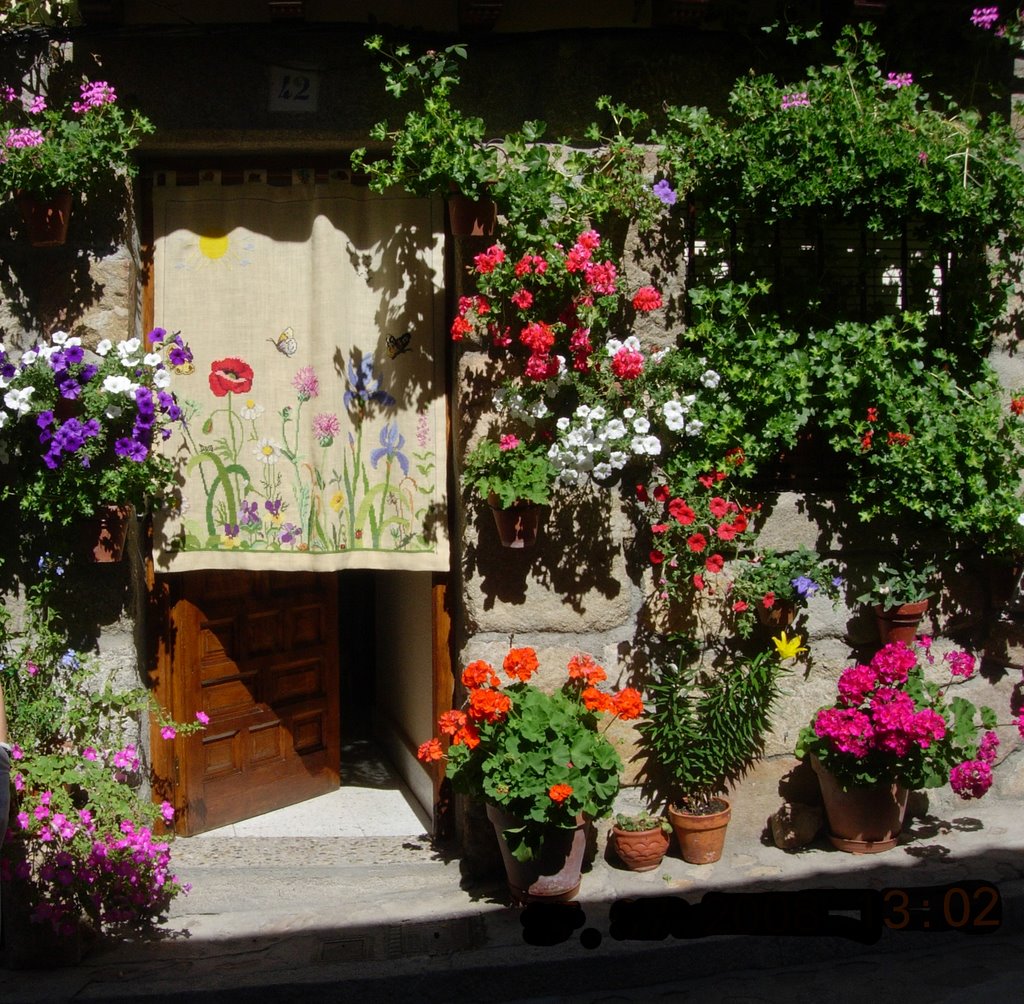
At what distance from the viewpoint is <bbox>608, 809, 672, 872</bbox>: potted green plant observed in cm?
394

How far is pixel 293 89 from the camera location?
13.2 feet

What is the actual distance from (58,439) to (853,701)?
9.79 feet

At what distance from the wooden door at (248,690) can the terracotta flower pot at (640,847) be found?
165cm

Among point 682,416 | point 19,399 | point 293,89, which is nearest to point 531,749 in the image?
point 682,416

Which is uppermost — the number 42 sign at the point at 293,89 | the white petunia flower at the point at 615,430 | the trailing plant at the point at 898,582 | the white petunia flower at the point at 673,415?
the number 42 sign at the point at 293,89

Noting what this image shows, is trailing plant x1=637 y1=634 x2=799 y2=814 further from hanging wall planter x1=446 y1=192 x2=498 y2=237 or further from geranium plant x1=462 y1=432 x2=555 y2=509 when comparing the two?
hanging wall planter x1=446 y1=192 x2=498 y2=237

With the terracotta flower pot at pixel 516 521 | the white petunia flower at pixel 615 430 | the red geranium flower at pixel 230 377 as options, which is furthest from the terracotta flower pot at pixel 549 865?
the red geranium flower at pixel 230 377

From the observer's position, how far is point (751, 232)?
13.8 feet

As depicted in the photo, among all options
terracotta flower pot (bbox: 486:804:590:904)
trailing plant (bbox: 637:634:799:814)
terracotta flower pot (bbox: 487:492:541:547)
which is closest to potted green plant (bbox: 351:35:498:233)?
terracotta flower pot (bbox: 487:492:541:547)

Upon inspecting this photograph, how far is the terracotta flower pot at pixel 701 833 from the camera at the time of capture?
4.00 m

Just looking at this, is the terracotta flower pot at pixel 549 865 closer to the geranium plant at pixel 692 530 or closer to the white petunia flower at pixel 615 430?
the geranium plant at pixel 692 530

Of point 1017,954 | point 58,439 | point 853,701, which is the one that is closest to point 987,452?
point 853,701

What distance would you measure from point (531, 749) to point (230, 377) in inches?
73.1

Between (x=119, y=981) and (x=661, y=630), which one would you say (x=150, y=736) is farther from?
(x=661, y=630)
